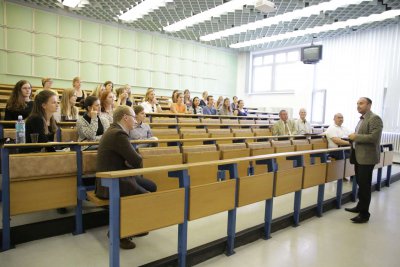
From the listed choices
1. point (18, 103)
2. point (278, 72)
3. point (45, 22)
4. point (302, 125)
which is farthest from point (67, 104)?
point (278, 72)

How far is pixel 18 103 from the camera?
123 inches

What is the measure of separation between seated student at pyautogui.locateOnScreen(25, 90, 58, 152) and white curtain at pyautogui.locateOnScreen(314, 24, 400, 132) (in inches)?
318

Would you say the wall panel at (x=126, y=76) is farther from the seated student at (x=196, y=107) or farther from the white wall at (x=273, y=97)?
the white wall at (x=273, y=97)

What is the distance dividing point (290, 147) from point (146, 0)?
482 centimetres

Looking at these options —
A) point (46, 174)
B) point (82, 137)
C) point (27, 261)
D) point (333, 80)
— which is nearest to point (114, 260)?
point (27, 261)

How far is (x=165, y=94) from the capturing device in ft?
33.2

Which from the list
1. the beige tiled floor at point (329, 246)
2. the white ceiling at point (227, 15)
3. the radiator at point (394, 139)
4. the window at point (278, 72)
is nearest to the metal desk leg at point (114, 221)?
the beige tiled floor at point (329, 246)

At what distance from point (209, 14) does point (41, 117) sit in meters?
5.74

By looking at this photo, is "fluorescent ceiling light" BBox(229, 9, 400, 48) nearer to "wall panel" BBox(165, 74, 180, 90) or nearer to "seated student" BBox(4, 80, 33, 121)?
"wall panel" BBox(165, 74, 180, 90)

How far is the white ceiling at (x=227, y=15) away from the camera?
6.34 meters

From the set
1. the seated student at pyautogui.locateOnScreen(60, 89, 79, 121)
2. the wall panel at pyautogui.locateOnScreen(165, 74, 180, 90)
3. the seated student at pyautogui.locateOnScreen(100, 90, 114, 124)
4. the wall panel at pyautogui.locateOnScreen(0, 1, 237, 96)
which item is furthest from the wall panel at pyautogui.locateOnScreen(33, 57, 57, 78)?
the seated student at pyautogui.locateOnScreen(100, 90, 114, 124)

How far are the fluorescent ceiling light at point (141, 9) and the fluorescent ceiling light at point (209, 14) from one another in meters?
1.04

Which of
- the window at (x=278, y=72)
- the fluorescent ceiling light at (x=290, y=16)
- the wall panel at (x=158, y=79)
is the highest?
the fluorescent ceiling light at (x=290, y=16)

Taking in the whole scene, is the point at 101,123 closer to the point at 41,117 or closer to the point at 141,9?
the point at 41,117
